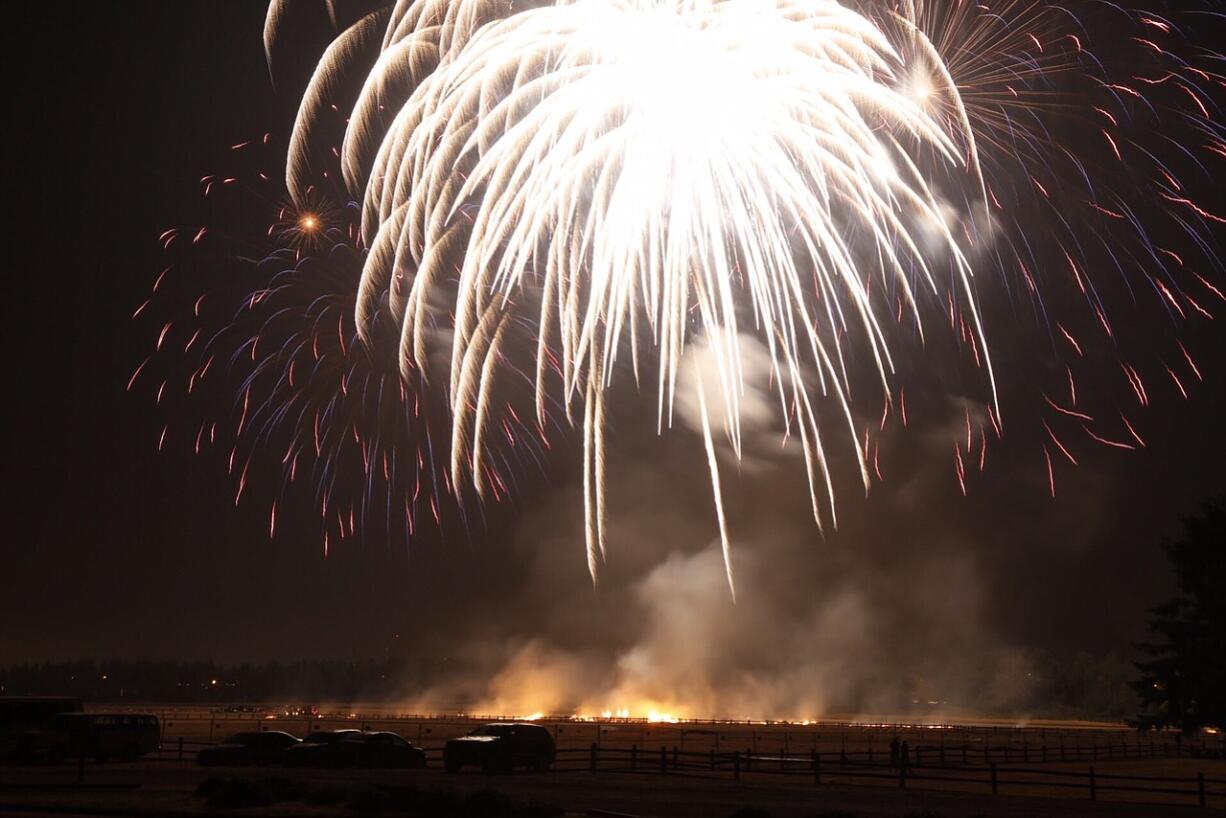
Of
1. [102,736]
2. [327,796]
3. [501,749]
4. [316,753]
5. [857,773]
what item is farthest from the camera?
[102,736]

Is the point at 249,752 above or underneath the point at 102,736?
underneath

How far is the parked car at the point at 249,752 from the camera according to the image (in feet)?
116

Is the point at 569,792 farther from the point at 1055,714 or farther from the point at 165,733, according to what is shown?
the point at 1055,714

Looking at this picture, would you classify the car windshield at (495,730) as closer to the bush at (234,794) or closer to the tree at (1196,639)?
the bush at (234,794)

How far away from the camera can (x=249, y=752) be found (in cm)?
3566

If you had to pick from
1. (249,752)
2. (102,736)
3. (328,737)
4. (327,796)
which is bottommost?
(327,796)

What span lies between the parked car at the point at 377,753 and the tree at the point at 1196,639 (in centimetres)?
2861

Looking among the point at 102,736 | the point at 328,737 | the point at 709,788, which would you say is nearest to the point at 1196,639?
the point at 709,788

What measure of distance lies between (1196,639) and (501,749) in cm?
2749

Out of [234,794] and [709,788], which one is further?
[709,788]

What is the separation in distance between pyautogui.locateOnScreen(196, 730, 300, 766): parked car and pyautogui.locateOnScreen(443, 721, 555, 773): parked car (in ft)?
17.8

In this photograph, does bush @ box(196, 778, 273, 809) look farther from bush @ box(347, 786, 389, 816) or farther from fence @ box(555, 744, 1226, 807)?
fence @ box(555, 744, 1226, 807)

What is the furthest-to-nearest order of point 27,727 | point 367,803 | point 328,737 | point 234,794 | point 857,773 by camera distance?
1. point 328,737
2. point 27,727
3. point 857,773
4. point 234,794
5. point 367,803

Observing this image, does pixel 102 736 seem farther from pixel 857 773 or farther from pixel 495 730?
pixel 857 773
